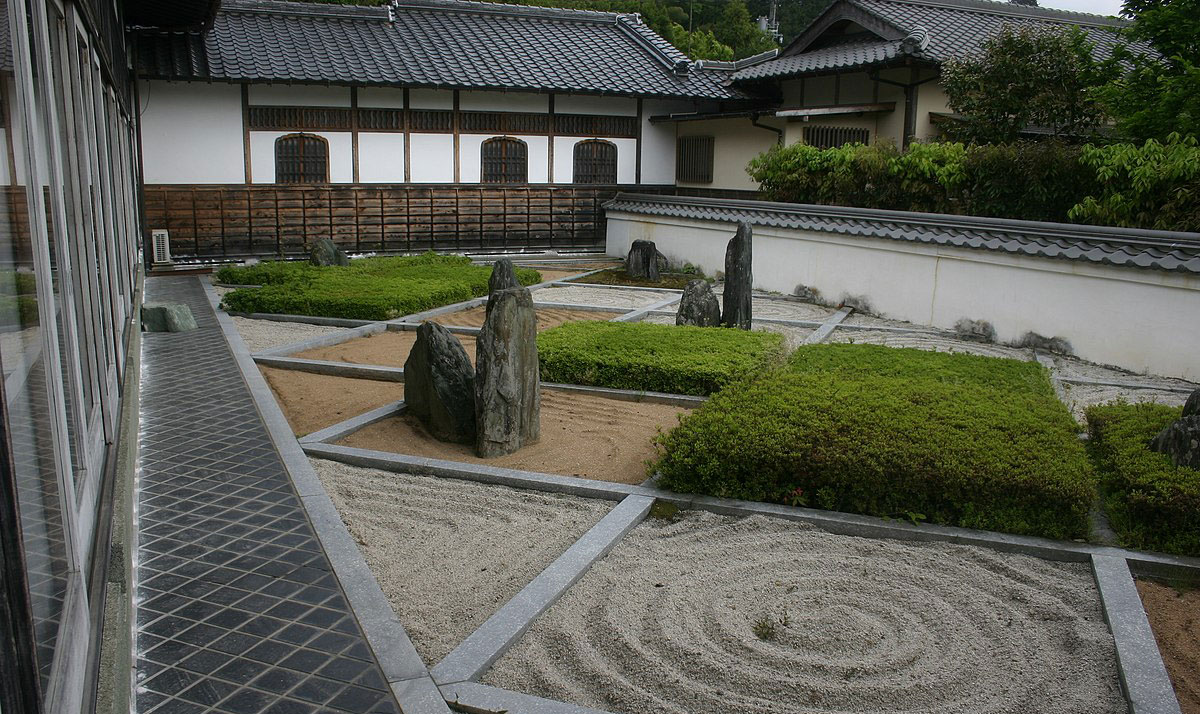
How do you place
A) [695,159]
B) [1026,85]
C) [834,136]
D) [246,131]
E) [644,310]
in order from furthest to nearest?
1. [695,159]
2. [834,136]
3. [246,131]
4. [1026,85]
5. [644,310]

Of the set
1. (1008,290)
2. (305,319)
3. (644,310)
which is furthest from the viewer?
(644,310)

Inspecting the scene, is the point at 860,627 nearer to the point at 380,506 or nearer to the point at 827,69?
the point at 380,506

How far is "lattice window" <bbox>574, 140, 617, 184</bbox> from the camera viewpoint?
2322 cm

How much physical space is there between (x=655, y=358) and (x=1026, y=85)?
1030cm

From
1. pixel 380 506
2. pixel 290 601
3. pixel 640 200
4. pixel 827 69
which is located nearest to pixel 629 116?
pixel 640 200

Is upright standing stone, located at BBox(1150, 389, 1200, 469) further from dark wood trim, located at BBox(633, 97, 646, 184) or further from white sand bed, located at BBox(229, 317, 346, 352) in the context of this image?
dark wood trim, located at BBox(633, 97, 646, 184)

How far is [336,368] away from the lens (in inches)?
369

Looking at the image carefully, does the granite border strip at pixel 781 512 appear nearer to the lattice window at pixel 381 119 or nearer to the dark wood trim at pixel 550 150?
the lattice window at pixel 381 119

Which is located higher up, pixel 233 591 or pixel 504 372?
pixel 504 372

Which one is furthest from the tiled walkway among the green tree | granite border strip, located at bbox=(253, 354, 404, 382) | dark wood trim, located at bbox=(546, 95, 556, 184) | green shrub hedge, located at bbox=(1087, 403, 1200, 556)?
dark wood trim, located at bbox=(546, 95, 556, 184)

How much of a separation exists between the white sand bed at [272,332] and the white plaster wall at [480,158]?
10.4 m

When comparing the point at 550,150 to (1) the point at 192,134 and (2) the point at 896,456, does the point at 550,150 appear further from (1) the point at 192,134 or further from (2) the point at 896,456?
(2) the point at 896,456

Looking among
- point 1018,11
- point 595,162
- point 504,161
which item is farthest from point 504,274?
point 1018,11

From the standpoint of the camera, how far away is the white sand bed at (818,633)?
3.82 meters
